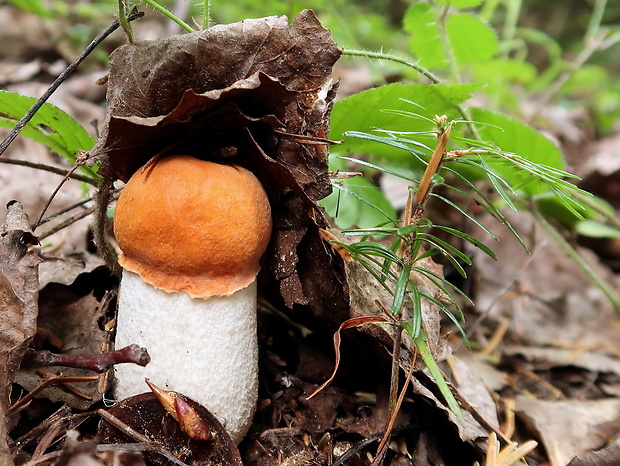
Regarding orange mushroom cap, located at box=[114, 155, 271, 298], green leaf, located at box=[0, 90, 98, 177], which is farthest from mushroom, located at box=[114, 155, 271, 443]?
green leaf, located at box=[0, 90, 98, 177]

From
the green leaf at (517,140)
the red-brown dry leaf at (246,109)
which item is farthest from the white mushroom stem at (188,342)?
the green leaf at (517,140)

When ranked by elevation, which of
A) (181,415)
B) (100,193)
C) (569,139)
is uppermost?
(100,193)

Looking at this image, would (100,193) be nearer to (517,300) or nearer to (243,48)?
(243,48)

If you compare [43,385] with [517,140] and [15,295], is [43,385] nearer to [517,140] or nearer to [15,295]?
[15,295]

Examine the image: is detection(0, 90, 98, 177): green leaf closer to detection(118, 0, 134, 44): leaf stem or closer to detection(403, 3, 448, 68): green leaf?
detection(118, 0, 134, 44): leaf stem

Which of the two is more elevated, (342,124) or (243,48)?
(243,48)

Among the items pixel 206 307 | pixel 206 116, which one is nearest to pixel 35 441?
pixel 206 307

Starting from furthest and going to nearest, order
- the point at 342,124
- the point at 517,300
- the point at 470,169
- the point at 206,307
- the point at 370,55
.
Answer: the point at 517,300 < the point at 470,169 < the point at 342,124 < the point at 370,55 < the point at 206,307

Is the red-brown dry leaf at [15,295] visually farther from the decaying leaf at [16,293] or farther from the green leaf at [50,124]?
the green leaf at [50,124]
